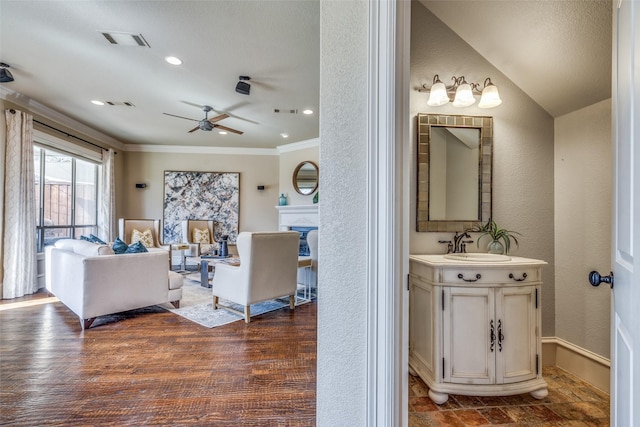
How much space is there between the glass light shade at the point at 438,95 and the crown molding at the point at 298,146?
3970mm

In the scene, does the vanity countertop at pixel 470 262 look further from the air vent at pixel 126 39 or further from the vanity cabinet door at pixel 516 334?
the air vent at pixel 126 39

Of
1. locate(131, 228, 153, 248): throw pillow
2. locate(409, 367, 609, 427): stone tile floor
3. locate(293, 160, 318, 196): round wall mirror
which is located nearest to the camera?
locate(409, 367, 609, 427): stone tile floor

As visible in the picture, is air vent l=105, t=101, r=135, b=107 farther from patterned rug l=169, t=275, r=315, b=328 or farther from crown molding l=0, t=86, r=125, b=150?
patterned rug l=169, t=275, r=315, b=328

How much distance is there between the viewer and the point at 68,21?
238 centimetres

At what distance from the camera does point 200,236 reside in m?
6.05

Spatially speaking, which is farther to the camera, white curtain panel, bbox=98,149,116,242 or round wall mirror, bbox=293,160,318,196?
round wall mirror, bbox=293,160,318,196

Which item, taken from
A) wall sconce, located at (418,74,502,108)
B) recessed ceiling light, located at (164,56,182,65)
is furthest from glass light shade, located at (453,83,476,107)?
recessed ceiling light, located at (164,56,182,65)

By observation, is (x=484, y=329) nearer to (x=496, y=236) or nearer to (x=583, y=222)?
(x=496, y=236)

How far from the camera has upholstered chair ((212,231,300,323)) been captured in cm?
305

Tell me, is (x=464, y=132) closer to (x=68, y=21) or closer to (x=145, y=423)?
(x=145, y=423)

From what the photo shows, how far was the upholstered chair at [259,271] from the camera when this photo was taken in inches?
120

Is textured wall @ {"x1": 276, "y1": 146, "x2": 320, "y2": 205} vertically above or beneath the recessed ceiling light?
beneath

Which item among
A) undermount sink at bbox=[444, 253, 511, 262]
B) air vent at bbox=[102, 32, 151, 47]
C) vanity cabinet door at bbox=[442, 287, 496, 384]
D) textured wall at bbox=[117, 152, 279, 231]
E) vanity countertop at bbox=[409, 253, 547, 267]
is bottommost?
vanity cabinet door at bbox=[442, 287, 496, 384]

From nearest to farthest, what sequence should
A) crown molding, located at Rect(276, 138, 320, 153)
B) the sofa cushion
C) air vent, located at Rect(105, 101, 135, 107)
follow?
the sofa cushion, air vent, located at Rect(105, 101, 135, 107), crown molding, located at Rect(276, 138, 320, 153)
